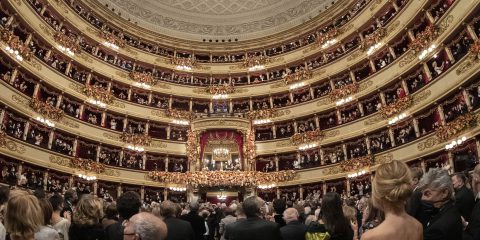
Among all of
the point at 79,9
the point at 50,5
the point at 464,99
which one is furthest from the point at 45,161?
the point at 464,99

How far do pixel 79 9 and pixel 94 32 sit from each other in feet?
8.61

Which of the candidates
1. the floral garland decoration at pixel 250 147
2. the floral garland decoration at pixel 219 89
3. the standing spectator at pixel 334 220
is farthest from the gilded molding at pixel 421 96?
the standing spectator at pixel 334 220

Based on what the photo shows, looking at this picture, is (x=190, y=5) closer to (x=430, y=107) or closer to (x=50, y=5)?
(x=50, y=5)

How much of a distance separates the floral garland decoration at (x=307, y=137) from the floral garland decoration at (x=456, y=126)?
41.0 ft

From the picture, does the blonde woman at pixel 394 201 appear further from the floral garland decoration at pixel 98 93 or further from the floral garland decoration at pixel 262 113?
the floral garland decoration at pixel 262 113

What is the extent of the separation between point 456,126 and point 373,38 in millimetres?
12677

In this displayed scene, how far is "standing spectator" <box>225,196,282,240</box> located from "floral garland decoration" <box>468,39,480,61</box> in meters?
19.7

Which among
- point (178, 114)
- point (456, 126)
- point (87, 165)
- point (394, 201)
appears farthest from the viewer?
point (178, 114)

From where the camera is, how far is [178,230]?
264 inches

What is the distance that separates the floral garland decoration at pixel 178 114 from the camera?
39062mm

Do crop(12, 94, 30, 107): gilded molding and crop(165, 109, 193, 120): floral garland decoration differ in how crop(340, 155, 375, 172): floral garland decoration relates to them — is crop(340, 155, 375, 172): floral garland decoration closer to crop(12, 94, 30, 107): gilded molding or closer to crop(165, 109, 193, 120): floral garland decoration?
crop(165, 109, 193, 120): floral garland decoration

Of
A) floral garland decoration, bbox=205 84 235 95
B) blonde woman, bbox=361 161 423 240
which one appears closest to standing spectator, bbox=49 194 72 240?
blonde woman, bbox=361 161 423 240

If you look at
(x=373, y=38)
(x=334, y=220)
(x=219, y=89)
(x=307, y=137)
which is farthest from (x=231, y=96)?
(x=334, y=220)

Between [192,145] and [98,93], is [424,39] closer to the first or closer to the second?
[192,145]
